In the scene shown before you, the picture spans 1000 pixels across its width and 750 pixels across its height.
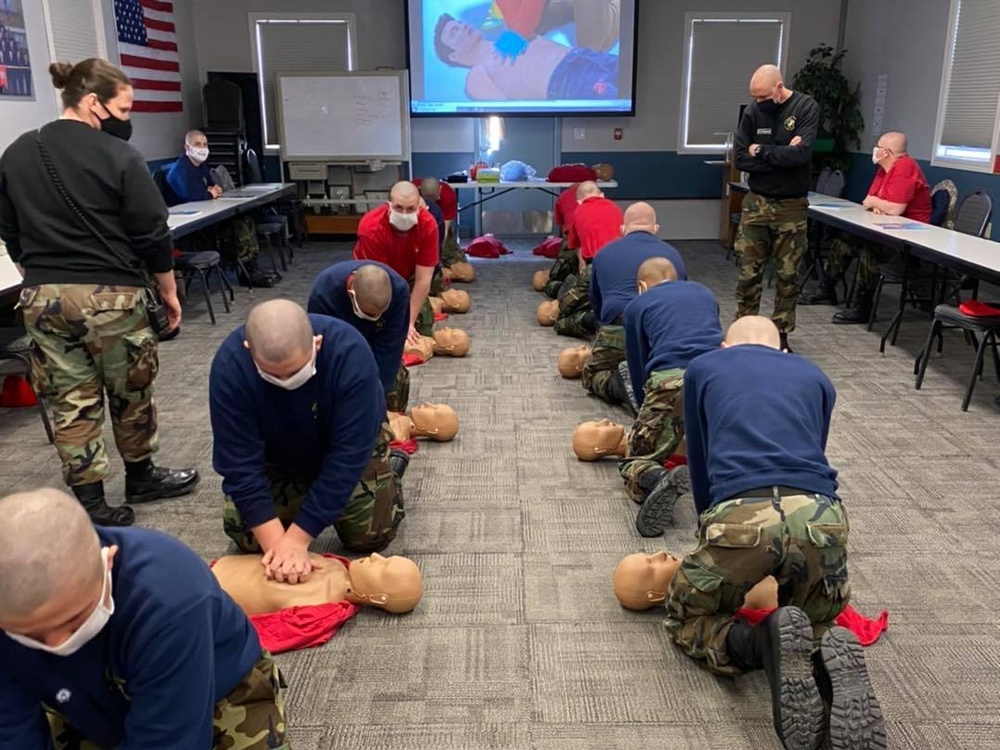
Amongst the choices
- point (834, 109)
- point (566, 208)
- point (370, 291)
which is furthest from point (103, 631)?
point (834, 109)

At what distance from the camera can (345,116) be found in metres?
8.61

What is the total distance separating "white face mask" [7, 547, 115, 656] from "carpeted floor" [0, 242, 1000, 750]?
0.84 metres

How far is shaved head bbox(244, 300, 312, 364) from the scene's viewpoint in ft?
6.38

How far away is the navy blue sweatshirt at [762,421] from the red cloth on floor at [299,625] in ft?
3.34

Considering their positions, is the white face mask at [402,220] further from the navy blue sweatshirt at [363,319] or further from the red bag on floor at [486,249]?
the red bag on floor at [486,249]

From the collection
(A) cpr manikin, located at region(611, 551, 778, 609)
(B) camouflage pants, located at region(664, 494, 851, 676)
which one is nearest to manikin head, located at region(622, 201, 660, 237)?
(A) cpr manikin, located at region(611, 551, 778, 609)

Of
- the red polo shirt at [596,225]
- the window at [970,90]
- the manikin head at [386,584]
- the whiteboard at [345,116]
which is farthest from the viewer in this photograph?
the whiteboard at [345,116]

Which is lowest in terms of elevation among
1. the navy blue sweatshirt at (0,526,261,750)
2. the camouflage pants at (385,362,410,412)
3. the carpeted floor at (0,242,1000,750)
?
the carpeted floor at (0,242,1000,750)

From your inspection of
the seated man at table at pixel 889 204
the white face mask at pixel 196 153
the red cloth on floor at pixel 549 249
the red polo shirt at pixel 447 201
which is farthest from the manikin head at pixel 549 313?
the white face mask at pixel 196 153

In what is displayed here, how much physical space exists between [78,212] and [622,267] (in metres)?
2.27

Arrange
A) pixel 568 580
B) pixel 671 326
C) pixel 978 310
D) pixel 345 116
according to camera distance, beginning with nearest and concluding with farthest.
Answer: pixel 568 580 → pixel 671 326 → pixel 978 310 → pixel 345 116

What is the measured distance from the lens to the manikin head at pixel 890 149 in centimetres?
543

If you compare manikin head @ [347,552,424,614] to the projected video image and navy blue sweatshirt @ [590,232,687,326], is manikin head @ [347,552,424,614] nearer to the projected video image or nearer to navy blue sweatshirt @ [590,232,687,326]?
navy blue sweatshirt @ [590,232,687,326]

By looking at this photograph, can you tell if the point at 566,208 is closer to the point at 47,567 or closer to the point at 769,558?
the point at 769,558
